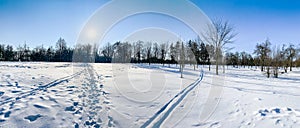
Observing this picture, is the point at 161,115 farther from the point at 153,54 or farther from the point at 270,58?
the point at 153,54

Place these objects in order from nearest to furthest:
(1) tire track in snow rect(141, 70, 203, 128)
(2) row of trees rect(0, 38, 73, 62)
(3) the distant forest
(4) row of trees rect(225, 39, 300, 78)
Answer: (1) tire track in snow rect(141, 70, 203, 128) < (4) row of trees rect(225, 39, 300, 78) < (3) the distant forest < (2) row of trees rect(0, 38, 73, 62)

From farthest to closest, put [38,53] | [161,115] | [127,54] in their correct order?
[38,53], [127,54], [161,115]

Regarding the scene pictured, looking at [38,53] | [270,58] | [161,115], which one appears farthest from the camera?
[38,53]

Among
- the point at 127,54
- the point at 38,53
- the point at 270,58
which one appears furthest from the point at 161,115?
the point at 38,53

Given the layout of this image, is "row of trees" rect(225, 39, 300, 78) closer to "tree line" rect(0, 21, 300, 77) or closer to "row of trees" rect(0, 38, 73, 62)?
"tree line" rect(0, 21, 300, 77)

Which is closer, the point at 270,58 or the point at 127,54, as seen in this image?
the point at 270,58

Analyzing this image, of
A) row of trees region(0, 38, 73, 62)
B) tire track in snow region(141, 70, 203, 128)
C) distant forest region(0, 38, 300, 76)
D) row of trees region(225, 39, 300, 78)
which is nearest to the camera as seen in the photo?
tire track in snow region(141, 70, 203, 128)

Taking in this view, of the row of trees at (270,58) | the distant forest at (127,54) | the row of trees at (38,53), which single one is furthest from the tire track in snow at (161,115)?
the row of trees at (38,53)

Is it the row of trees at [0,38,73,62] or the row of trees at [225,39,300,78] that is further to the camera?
the row of trees at [0,38,73,62]

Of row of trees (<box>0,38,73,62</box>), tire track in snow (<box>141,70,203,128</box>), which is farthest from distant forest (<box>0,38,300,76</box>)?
tire track in snow (<box>141,70,203,128</box>)

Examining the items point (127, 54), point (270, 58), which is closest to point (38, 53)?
point (127, 54)

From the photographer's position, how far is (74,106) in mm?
5648

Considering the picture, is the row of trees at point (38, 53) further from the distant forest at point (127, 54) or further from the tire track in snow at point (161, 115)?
the tire track in snow at point (161, 115)

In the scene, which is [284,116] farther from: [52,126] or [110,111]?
[52,126]
